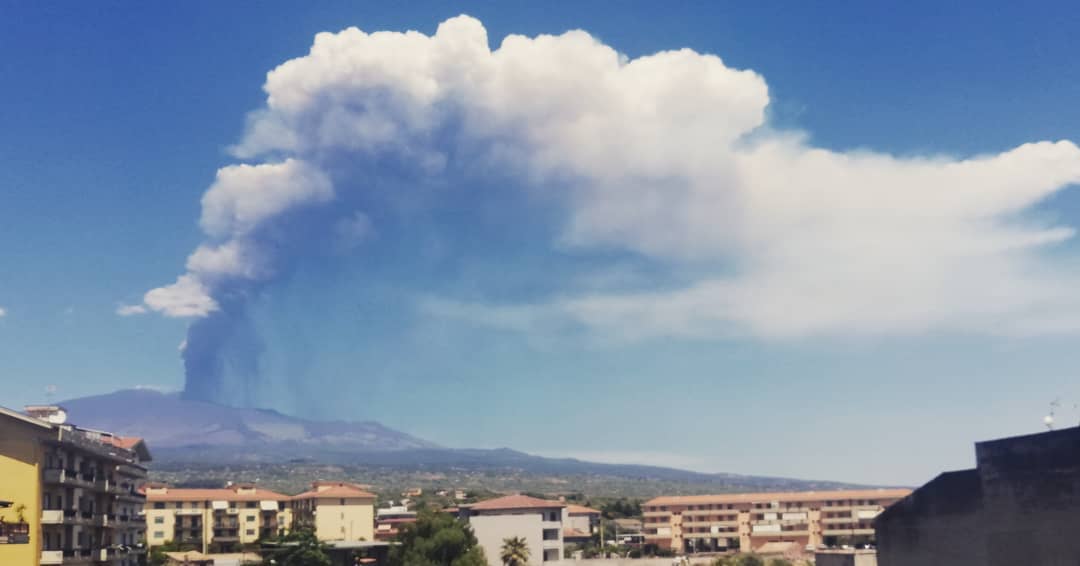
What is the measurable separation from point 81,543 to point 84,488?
333 centimetres

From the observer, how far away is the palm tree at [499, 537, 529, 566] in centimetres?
10269

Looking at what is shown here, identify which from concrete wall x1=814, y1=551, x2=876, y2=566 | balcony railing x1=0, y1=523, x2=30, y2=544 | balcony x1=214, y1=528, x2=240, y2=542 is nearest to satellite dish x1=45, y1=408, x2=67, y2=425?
balcony railing x1=0, y1=523, x2=30, y2=544

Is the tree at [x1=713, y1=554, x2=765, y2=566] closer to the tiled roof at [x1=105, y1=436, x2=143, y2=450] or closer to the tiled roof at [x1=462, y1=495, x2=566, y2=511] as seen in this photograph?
the tiled roof at [x1=462, y1=495, x2=566, y2=511]

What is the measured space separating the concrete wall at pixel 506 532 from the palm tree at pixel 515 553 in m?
1.97

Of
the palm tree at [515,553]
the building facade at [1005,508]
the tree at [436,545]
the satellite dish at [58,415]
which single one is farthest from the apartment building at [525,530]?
the building facade at [1005,508]

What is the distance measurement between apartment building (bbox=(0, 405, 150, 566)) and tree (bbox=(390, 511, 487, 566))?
27.3 m

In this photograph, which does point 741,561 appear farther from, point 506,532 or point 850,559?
point 850,559

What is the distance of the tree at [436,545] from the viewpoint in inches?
3497

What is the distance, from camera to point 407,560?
295 ft

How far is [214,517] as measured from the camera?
139250 millimetres

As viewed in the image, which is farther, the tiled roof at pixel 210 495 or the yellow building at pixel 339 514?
the yellow building at pixel 339 514

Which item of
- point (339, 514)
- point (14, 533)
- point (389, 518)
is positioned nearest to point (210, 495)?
point (339, 514)

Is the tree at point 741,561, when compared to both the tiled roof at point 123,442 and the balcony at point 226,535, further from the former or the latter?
the balcony at point 226,535

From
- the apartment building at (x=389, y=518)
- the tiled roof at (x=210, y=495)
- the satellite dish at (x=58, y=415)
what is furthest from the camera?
the apartment building at (x=389, y=518)
